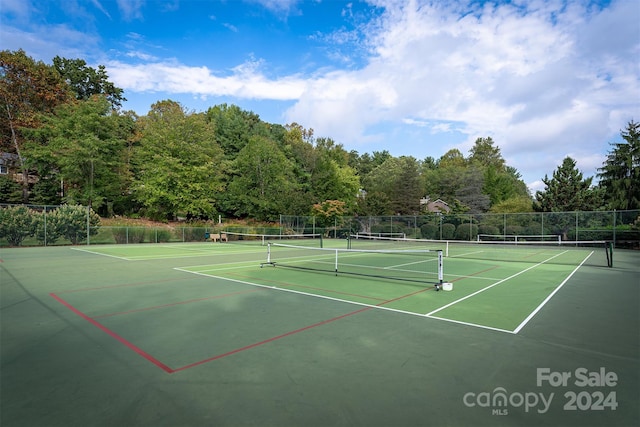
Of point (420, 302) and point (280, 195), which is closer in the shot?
point (420, 302)

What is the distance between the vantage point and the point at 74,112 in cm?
3616

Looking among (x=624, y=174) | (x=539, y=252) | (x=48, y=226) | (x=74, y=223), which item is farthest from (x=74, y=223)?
(x=624, y=174)

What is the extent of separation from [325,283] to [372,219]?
98.0 ft

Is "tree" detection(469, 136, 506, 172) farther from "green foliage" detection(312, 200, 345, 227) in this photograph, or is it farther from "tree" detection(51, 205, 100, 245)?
"tree" detection(51, 205, 100, 245)

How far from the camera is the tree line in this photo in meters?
35.4

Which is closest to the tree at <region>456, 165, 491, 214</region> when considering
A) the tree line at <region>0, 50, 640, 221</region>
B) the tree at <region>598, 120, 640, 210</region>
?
the tree line at <region>0, 50, 640, 221</region>

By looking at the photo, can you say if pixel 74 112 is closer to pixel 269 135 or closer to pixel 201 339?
pixel 269 135

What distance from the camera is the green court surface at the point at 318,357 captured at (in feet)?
10.3

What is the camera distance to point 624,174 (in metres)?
36.2

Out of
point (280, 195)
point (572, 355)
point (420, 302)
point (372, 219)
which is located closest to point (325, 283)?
point (420, 302)

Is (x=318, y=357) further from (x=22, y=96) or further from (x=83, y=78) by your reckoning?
(x=83, y=78)

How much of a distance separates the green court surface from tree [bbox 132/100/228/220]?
100.0ft

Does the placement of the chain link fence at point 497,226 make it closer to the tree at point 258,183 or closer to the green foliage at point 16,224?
the tree at point 258,183

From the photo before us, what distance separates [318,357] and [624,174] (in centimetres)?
4513
